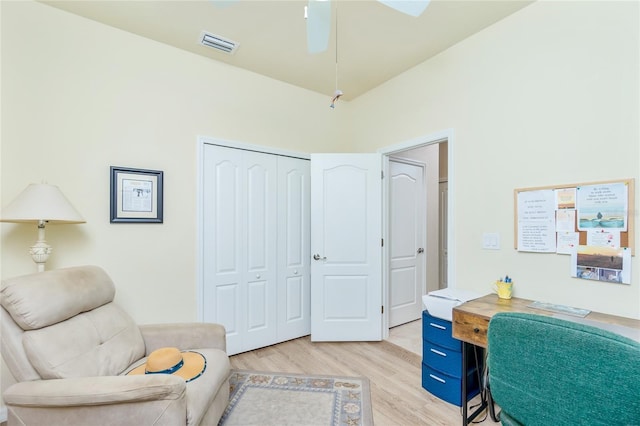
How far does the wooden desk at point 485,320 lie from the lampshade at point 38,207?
8.24 ft

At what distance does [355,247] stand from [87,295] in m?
2.27

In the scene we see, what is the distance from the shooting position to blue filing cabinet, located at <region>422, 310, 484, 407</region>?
2074mm

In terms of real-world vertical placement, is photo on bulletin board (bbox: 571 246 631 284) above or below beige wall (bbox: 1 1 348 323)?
below

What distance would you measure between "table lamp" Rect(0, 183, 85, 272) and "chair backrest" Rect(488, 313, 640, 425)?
2.37 metres

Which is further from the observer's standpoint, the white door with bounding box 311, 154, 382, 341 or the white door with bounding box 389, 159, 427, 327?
the white door with bounding box 389, 159, 427, 327

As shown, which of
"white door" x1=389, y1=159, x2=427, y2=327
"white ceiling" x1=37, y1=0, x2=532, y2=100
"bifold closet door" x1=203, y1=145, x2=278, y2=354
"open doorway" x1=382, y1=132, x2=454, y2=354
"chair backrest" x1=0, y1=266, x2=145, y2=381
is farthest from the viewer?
"white door" x1=389, y1=159, x2=427, y2=327

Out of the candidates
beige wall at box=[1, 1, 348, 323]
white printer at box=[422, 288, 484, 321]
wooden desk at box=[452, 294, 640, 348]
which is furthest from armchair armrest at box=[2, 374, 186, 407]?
white printer at box=[422, 288, 484, 321]

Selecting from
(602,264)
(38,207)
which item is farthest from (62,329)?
(602,264)

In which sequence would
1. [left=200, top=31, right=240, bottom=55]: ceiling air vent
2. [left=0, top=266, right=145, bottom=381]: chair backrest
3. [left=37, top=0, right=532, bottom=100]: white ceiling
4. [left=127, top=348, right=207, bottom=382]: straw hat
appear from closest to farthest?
[left=0, top=266, right=145, bottom=381]: chair backrest < [left=127, top=348, right=207, bottom=382]: straw hat < [left=37, top=0, right=532, bottom=100]: white ceiling < [left=200, top=31, right=240, bottom=55]: ceiling air vent

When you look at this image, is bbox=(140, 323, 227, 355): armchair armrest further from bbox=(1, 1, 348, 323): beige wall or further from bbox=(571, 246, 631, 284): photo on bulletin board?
bbox=(571, 246, 631, 284): photo on bulletin board

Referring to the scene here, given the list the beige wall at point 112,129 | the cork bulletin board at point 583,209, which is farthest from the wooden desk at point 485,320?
the beige wall at point 112,129

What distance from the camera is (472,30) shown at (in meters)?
2.32

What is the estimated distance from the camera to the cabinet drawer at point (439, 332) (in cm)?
211

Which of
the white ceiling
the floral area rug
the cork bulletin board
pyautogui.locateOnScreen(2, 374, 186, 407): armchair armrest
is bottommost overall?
the floral area rug
